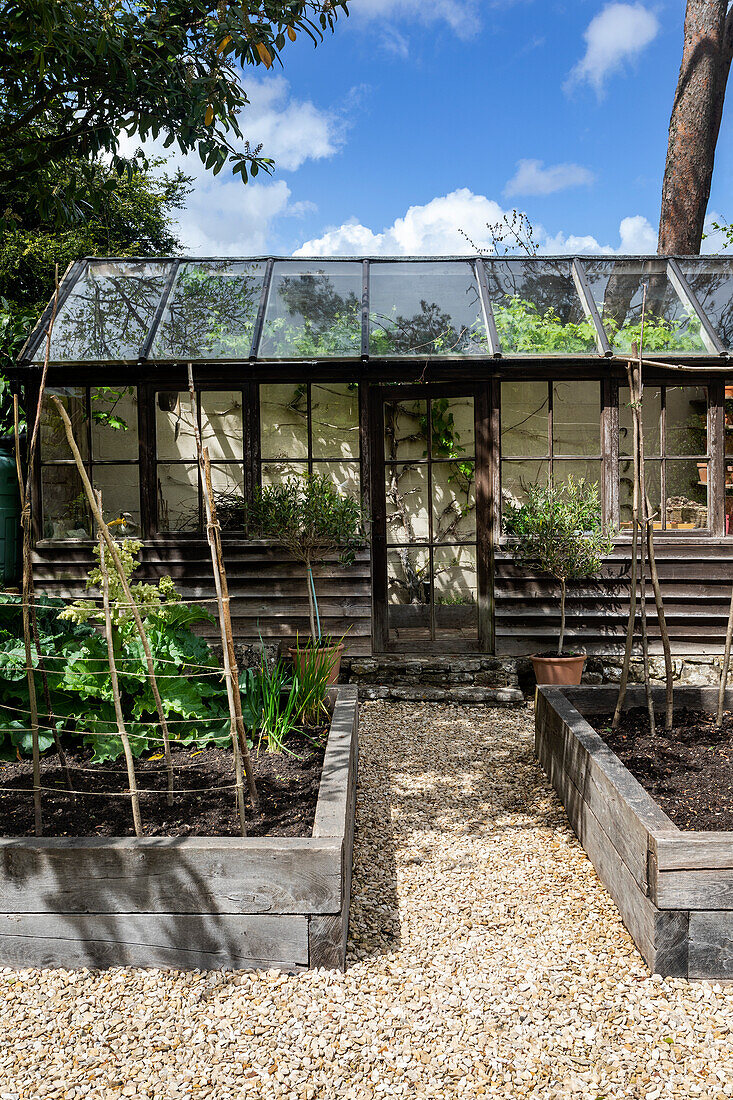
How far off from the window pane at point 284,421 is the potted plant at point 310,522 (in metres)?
1.04

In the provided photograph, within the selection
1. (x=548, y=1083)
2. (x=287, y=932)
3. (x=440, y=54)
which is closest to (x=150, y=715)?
(x=287, y=932)

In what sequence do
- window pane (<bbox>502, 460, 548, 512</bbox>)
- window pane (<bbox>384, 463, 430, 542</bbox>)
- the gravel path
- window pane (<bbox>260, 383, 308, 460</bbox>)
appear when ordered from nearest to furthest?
1. the gravel path
2. window pane (<bbox>260, 383, 308, 460</bbox>)
3. window pane (<bbox>502, 460, 548, 512</bbox>)
4. window pane (<bbox>384, 463, 430, 542</bbox>)

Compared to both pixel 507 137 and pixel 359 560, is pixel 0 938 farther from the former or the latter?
pixel 507 137

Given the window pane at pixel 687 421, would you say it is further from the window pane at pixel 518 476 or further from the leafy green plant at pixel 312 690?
the leafy green plant at pixel 312 690

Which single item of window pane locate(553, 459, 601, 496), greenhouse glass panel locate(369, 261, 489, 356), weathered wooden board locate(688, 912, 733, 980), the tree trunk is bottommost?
weathered wooden board locate(688, 912, 733, 980)

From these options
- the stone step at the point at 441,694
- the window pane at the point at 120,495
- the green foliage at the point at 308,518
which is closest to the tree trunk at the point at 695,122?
the green foliage at the point at 308,518

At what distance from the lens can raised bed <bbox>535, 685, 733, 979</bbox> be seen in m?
1.93

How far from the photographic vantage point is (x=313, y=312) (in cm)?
527

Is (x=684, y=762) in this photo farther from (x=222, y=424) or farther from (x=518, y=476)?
(x=222, y=424)

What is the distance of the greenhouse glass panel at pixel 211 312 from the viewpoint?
4.96m

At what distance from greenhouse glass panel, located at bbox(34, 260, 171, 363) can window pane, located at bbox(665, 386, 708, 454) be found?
3.71 metres

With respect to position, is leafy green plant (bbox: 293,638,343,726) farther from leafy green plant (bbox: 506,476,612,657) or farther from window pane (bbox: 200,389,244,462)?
window pane (bbox: 200,389,244,462)

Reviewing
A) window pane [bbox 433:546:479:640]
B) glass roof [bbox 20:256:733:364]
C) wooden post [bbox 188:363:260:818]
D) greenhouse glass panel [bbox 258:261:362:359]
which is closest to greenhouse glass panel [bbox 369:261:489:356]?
glass roof [bbox 20:256:733:364]

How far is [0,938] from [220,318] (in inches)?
165
